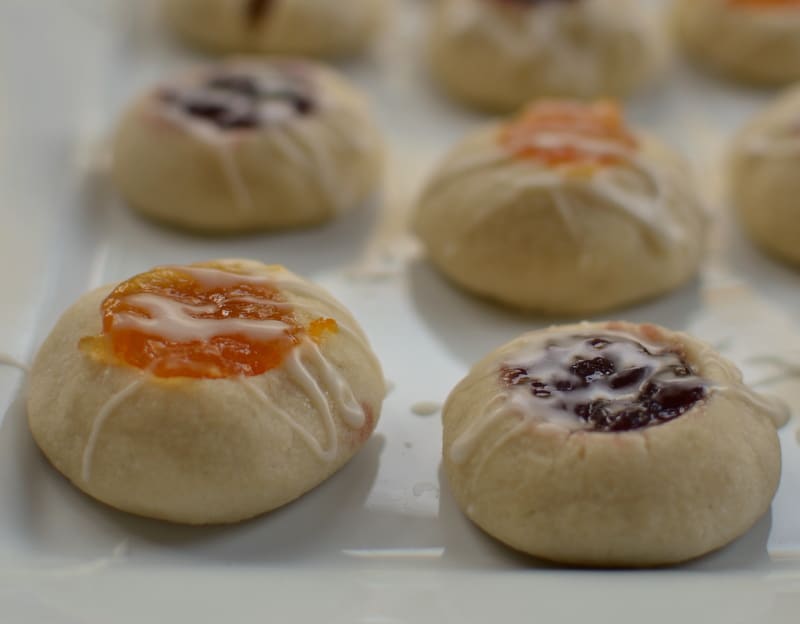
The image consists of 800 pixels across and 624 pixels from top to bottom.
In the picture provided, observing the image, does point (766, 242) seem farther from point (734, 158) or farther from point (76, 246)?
point (76, 246)

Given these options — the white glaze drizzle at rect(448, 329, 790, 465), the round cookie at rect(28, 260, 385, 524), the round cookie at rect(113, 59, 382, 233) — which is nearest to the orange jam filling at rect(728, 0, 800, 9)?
the round cookie at rect(113, 59, 382, 233)

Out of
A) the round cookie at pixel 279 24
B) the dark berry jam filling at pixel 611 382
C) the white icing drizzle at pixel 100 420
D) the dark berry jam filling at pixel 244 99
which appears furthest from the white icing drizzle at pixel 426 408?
the round cookie at pixel 279 24

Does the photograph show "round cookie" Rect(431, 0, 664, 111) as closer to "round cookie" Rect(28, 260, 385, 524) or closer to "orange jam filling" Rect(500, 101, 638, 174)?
"orange jam filling" Rect(500, 101, 638, 174)

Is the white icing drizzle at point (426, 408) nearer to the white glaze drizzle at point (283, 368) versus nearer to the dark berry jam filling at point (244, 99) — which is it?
the white glaze drizzle at point (283, 368)

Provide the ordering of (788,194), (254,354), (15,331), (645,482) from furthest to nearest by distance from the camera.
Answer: (788,194), (15,331), (254,354), (645,482)

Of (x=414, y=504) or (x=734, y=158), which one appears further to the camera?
(x=734, y=158)

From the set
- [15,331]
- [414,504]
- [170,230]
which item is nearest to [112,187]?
[170,230]
